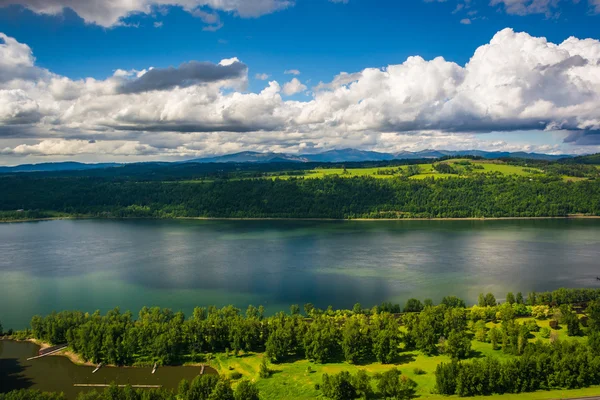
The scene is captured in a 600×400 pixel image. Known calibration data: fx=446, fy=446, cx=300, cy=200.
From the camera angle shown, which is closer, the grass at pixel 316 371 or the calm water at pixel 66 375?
the grass at pixel 316 371

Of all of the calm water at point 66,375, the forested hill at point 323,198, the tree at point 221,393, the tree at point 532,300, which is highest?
the forested hill at point 323,198

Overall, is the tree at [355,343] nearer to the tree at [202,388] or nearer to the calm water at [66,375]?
the calm water at [66,375]

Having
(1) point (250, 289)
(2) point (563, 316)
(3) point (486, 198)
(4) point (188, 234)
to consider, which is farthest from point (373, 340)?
(3) point (486, 198)

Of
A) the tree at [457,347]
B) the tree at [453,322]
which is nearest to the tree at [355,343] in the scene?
the tree at [457,347]

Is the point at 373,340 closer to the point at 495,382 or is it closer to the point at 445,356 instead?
the point at 445,356

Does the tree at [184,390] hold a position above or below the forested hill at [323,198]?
below

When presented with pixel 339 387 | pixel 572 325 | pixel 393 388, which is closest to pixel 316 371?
pixel 339 387

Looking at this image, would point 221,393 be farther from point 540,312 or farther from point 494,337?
point 540,312

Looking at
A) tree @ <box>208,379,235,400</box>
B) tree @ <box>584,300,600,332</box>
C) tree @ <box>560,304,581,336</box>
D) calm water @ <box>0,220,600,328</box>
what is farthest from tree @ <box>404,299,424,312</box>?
tree @ <box>208,379,235,400</box>
